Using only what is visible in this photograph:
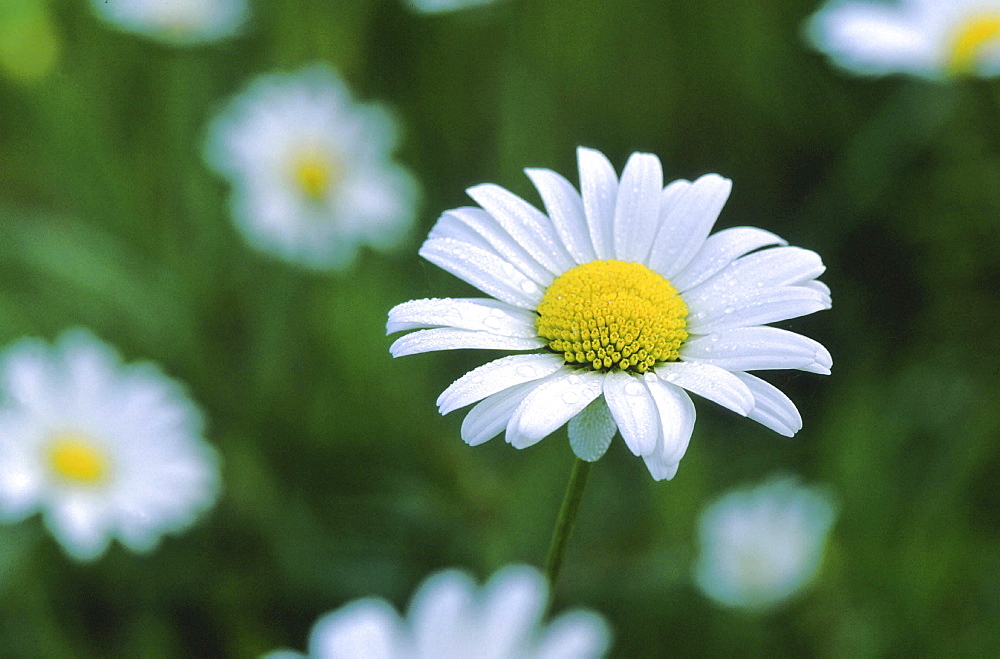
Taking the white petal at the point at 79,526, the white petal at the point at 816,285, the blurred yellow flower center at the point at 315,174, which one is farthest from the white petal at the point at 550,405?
the blurred yellow flower center at the point at 315,174

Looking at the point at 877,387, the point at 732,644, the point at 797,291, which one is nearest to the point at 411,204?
the point at 877,387

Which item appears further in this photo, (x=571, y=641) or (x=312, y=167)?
(x=312, y=167)

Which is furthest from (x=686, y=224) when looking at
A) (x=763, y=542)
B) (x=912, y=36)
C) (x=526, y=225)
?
(x=912, y=36)

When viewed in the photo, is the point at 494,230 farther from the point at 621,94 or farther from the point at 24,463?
the point at 621,94

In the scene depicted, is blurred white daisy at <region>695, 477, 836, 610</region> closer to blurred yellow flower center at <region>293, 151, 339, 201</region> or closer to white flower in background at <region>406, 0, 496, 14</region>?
white flower in background at <region>406, 0, 496, 14</region>

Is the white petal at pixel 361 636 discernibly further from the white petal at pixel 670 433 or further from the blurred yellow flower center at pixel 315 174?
the blurred yellow flower center at pixel 315 174

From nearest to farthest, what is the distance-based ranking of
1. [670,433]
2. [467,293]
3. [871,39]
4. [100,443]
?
[670,433] < [467,293] < [100,443] < [871,39]

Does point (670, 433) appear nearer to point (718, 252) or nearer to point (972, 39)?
point (718, 252)
